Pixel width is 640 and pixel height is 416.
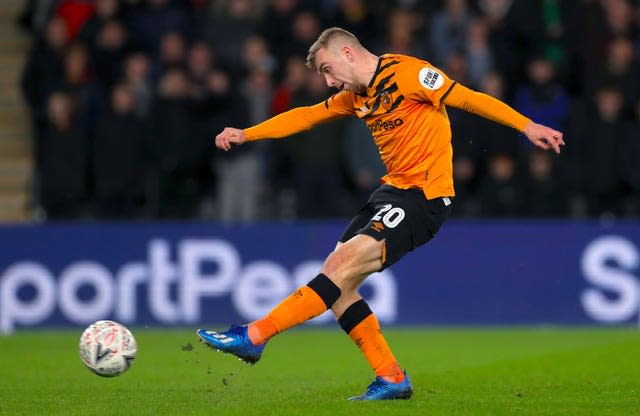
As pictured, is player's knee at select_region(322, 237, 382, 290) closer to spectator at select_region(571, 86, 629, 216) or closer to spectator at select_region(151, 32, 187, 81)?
spectator at select_region(571, 86, 629, 216)

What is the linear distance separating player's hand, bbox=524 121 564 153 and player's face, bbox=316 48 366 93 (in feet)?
4.01

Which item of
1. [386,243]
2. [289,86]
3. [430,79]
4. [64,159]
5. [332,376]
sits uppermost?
[289,86]

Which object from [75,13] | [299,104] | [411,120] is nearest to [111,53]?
[75,13]

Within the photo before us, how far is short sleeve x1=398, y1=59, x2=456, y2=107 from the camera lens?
27.6 ft

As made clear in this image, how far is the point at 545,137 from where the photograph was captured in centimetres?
795

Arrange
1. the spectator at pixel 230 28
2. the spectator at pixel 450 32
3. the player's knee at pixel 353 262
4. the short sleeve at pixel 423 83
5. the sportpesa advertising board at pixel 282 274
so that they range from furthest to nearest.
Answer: the spectator at pixel 230 28 < the spectator at pixel 450 32 < the sportpesa advertising board at pixel 282 274 < the short sleeve at pixel 423 83 < the player's knee at pixel 353 262

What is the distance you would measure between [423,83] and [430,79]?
2.0 inches

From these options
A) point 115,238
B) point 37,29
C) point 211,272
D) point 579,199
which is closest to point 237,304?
point 211,272

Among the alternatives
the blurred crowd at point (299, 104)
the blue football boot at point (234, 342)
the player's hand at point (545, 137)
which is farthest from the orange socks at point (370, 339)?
the blurred crowd at point (299, 104)

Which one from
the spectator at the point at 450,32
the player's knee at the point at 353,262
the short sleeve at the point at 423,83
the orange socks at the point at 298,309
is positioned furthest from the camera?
the spectator at the point at 450,32

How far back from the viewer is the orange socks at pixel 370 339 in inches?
340

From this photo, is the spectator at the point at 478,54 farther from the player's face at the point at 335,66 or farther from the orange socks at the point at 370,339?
the orange socks at the point at 370,339

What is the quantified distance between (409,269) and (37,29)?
20.7 ft

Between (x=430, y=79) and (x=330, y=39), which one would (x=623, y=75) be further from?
(x=330, y=39)
